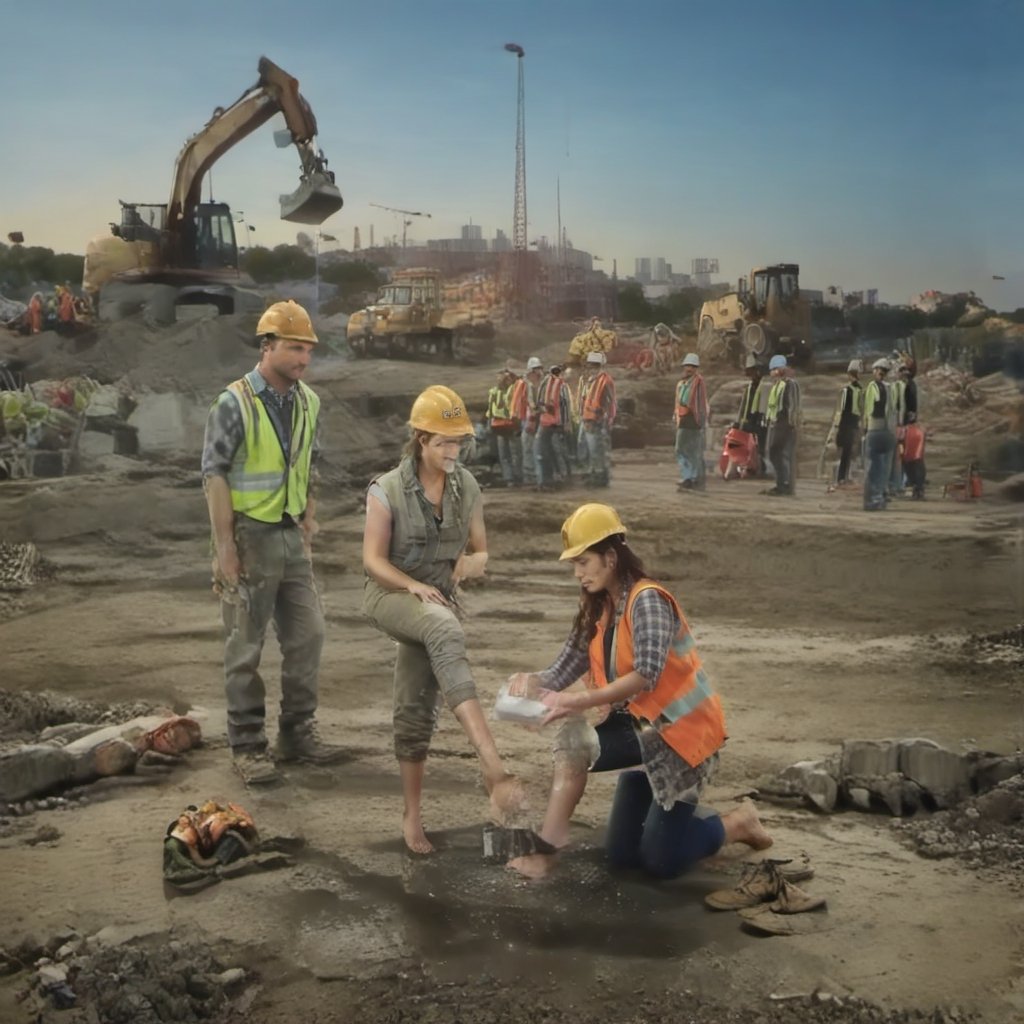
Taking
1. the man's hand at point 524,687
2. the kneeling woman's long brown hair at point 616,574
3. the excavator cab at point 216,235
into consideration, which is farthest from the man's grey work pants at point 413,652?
the excavator cab at point 216,235

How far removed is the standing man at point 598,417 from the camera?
6.44m

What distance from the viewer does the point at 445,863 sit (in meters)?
4.29

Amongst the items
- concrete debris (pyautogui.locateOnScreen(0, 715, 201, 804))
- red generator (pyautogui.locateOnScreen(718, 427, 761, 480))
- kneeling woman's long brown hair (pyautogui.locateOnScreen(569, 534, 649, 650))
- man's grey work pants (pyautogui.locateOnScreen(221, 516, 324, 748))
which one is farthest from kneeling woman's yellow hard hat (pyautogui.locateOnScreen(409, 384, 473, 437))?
red generator (pyautogui.locateOnScreen(718, 427, 761, 480))

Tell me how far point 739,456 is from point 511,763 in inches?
88.6

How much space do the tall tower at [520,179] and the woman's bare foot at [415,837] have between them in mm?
2945

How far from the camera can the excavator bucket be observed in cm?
594

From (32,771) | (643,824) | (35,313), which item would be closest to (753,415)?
(643,824)

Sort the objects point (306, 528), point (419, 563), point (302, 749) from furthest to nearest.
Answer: point (302, 749), point (306, 528), point (419, 563)

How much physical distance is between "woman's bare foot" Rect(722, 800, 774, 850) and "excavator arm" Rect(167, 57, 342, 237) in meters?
3.34

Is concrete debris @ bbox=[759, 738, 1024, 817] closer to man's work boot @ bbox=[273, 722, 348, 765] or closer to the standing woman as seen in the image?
the standing woman

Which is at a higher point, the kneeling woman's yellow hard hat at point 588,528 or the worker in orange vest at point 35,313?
the worker in orange vest at point 35,313

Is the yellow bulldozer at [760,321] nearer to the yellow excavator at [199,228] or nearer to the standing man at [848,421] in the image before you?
the standing man at [848,421]

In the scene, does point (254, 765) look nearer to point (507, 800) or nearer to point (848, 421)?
point (507, 800)

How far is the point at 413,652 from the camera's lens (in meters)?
4.32
